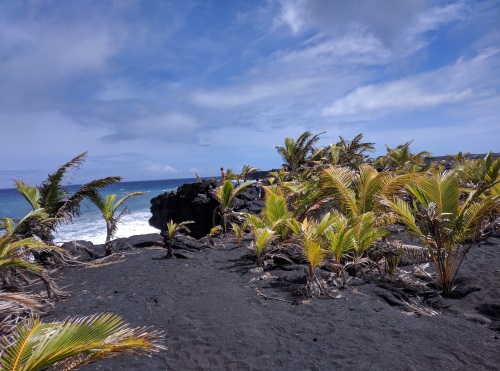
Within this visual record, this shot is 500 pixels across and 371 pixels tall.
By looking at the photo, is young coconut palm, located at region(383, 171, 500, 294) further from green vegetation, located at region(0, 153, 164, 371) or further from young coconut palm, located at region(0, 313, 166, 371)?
young coconut palm, located at region(0, 313, 166, 371)

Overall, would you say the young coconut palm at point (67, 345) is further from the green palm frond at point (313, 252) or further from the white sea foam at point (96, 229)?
the white sea foam at point (96, 229)

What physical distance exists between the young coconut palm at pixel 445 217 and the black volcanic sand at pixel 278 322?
0.71 meters

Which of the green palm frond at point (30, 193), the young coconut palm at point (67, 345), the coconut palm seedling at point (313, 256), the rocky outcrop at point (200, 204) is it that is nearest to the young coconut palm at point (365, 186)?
the coconut palm seedling at point (313, 256)

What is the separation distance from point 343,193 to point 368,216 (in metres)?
1.10

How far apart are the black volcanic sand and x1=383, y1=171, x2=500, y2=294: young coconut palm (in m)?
0.71

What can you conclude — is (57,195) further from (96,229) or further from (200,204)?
(96,229)

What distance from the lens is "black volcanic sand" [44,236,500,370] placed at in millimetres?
3311

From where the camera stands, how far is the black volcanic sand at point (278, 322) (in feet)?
10.9

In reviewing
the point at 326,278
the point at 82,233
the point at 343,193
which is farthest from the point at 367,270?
the point at 82,233

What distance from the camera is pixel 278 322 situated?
413 centimetres

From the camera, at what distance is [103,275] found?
252 inches

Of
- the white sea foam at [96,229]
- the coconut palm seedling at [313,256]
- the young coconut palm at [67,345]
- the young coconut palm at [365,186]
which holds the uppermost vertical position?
the young coconut palm at [365,186]

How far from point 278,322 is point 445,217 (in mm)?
2885

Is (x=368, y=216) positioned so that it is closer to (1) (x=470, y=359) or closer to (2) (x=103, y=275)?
(1) (x=470, y=359)
